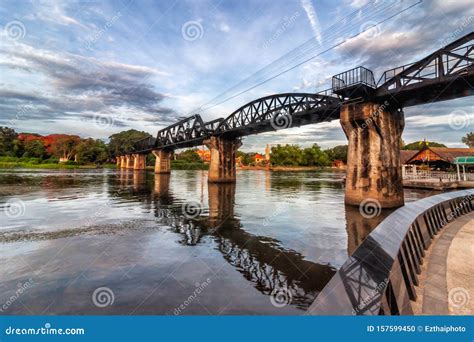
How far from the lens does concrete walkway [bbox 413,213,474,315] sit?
4.46m

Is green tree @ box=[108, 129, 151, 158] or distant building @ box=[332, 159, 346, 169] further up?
green tree @ box=[108, 129, 151, 158]

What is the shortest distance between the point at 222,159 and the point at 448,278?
2024 inches

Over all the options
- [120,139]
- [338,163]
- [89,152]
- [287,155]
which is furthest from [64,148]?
[338,163]

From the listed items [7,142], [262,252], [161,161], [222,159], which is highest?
[7,142]

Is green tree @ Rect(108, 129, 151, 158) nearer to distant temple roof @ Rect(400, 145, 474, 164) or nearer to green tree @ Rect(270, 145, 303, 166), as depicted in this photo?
green tree @ Rect(270, 145, 303, 166)

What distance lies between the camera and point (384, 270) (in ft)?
11.3

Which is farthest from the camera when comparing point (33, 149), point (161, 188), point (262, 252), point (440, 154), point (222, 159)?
point (33, 149)

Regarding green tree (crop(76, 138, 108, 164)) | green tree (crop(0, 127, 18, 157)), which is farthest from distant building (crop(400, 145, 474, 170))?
green tree (crop(0, 127, 18, 157))

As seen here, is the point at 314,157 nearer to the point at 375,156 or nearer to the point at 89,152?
the point at 89,152

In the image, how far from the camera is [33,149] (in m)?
134

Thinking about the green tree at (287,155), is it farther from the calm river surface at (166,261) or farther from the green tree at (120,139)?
the calm river surface at (166,261)

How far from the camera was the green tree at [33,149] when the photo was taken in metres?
133

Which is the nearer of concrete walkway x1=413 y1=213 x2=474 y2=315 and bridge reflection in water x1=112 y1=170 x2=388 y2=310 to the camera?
concrete walkway x1=413 y1=213 x2=474 y2=315

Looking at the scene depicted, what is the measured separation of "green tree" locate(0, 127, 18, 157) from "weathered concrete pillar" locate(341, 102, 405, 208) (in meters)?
161
